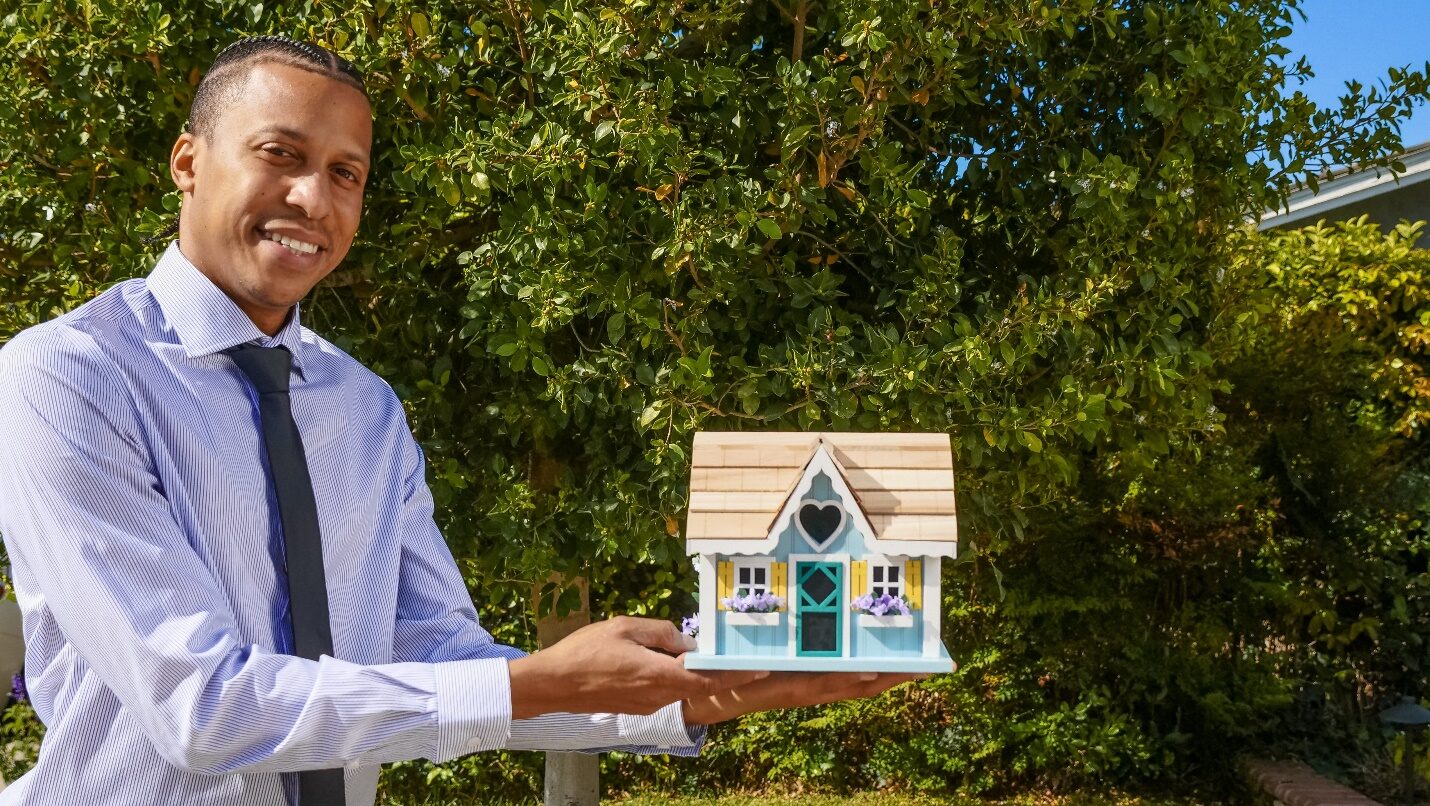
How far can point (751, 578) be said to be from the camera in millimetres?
2416

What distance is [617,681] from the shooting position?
1843 mm

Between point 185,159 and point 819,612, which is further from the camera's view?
point 819,612

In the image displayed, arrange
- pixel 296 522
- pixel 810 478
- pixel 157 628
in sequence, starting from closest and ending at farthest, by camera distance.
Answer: pixel 157 628 < pixel 296 522 < pixel 810 478

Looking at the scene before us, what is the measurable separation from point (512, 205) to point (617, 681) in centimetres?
294

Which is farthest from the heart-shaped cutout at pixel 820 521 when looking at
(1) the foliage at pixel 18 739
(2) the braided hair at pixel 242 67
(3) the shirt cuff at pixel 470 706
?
(1) the foliage at pixel 18 739

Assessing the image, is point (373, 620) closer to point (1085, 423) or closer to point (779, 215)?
point (779, 215)

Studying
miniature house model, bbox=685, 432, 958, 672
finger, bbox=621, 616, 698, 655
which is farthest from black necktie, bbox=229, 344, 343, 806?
miniature house model, bbox=685, 432, 958, 672

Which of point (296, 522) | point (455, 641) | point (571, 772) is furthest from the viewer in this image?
point (571, 772)

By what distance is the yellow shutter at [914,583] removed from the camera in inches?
93.8

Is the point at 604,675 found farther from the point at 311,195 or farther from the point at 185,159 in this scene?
the point at 185,159

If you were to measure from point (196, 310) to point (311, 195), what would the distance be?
0.79 ft

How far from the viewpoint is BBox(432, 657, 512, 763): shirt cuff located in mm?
1704

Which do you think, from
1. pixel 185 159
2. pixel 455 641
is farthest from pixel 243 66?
pixel 455 641

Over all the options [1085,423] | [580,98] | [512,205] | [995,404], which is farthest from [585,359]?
[1085,423]
